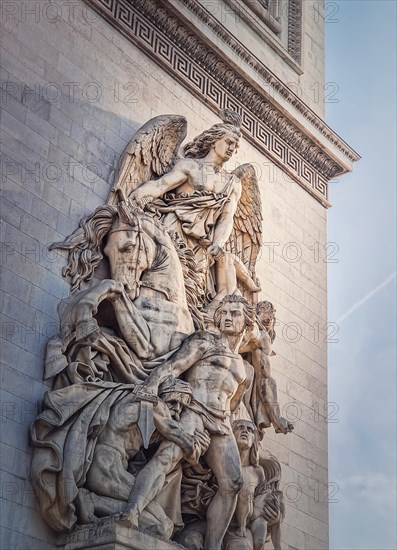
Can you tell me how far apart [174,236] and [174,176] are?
657mm

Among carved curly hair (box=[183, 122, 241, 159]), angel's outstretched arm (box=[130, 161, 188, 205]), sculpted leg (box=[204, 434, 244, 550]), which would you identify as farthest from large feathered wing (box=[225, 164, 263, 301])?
sculpted leg (box=[204, 434, 244, 550])

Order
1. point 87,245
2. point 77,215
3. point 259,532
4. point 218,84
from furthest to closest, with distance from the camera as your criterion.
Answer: point 218,84 → point 259,532 → point 77,215 → point 87,245

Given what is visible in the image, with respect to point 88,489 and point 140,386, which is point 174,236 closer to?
point 140,386

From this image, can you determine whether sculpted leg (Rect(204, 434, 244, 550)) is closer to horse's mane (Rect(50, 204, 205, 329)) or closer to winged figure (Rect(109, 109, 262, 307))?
horse's mane (Rect(50, 204, 205, 329))

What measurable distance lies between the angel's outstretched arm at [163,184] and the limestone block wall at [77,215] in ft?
1.12

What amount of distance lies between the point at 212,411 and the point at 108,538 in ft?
6.02

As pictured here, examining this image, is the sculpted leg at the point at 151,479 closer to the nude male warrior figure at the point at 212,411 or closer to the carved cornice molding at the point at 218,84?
the nude male warrior figure at the point at 212,411

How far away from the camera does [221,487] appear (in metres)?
10.5

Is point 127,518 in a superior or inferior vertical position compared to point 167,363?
inferior

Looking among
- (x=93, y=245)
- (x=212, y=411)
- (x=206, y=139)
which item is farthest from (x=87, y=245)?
(x=206, y=139)

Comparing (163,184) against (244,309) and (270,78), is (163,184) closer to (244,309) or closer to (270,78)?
(244,309)

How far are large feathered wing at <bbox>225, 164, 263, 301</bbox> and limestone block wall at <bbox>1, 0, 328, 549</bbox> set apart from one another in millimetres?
504

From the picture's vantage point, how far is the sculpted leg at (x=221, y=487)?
34.4ft

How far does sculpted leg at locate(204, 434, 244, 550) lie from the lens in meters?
10.5
